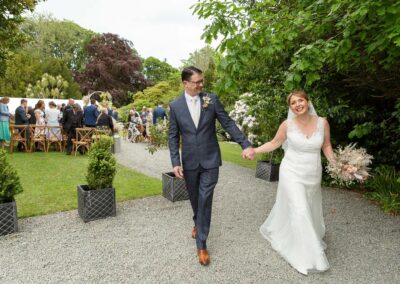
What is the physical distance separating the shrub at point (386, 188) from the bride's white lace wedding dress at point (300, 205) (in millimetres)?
2467

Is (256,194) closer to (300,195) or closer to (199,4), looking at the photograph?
(300,195)

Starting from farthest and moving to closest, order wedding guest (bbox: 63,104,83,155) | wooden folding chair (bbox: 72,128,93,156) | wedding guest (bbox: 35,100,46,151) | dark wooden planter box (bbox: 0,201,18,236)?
wedding guest (bbox: 35,100,46,151) → wedding guest (bbox: 63,104,83,155) → wooden folding chair (bbox: 72,128,93,156) → dark wooden planter box (bbox: 0,201,18,236)

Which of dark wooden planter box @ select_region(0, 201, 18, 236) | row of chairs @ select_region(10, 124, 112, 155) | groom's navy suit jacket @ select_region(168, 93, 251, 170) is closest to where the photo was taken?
groom's navy suit jacket @ select_region(168, 93, 251, 170)

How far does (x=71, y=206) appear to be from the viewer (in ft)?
17.9

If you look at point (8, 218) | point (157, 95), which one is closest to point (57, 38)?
point (157, 95)

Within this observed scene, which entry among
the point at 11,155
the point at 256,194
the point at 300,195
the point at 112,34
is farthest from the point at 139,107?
the point at 300,195

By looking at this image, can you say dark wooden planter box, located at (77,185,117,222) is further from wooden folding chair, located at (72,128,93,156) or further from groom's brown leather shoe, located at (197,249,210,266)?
wooden folding chair, located at (72,128,93,156)

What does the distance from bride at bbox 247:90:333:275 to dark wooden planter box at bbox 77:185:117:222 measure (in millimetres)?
2581

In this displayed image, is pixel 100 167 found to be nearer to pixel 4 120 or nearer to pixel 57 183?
pixel 57 183

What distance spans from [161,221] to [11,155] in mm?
8152

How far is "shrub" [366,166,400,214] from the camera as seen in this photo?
5.65 m

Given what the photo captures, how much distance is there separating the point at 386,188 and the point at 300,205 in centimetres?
379

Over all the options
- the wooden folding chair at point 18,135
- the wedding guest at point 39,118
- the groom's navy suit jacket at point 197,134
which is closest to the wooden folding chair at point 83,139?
the wedding guest at point 39,118

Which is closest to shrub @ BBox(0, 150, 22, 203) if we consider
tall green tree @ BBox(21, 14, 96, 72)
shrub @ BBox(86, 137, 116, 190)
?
shrub @ BBox(86, 137, 116, 190)
